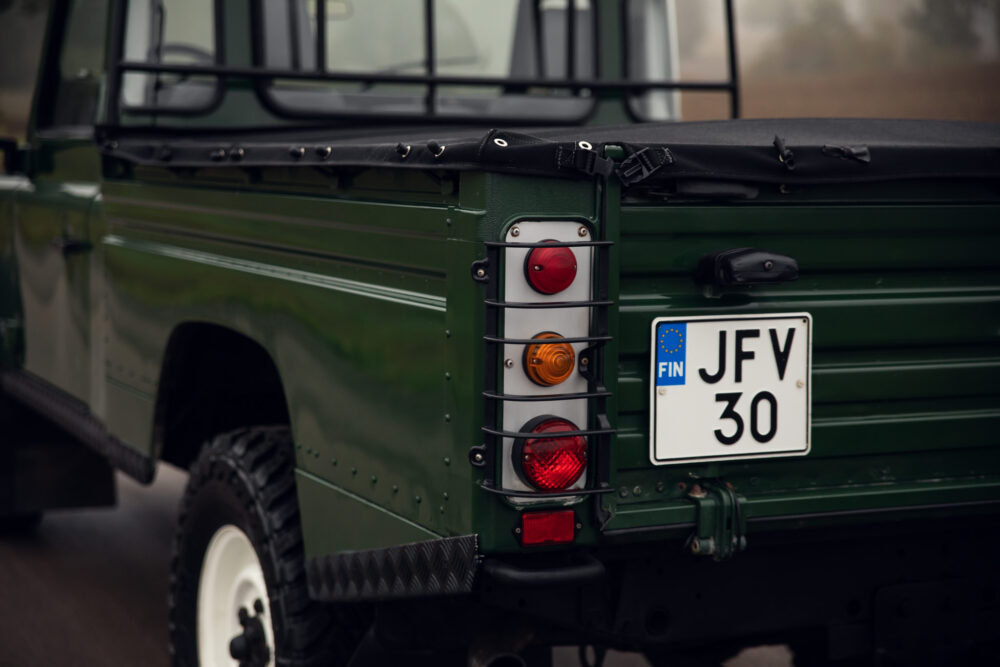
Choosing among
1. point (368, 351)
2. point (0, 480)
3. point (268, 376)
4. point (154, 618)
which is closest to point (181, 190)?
point (268, 376)

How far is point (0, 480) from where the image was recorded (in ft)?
18.6

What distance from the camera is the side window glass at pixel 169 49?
14.1 feet

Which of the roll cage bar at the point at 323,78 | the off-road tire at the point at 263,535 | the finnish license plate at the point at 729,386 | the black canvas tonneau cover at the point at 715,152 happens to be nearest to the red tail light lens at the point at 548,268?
the black canvas tonneau cover at the point at 715,152

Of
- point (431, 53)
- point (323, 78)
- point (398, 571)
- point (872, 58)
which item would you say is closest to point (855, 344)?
point (398, 571)

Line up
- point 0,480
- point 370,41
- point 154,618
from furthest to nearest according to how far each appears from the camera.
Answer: point 0,480 → point 154,618 → point 370,41

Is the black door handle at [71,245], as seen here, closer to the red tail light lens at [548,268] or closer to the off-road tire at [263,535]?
the off-road tire at [263,535]

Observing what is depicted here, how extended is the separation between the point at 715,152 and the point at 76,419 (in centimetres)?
287

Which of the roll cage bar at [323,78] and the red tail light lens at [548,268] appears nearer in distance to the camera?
the red tail light lens at [548,268]

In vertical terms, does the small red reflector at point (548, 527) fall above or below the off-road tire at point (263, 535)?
above

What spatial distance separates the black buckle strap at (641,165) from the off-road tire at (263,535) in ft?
4.21

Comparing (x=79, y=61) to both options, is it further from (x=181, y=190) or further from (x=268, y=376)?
(x=268, y=376)

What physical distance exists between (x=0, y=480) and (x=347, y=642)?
10.0ft

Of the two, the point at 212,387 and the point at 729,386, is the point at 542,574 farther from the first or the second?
the point at 212,387

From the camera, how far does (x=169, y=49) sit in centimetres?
438
